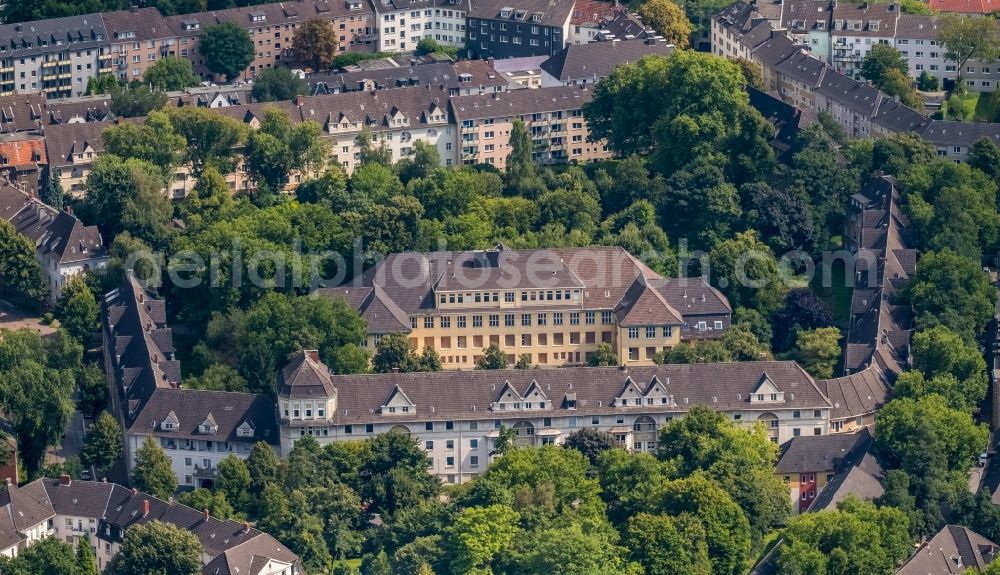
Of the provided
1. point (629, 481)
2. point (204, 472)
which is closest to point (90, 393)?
point (204, 472)

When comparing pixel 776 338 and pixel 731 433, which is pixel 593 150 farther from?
pixel 731 433

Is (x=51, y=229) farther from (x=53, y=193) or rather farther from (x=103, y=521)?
(x=103, y=521)

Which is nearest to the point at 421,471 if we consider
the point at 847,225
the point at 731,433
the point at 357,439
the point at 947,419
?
the point at 357,439

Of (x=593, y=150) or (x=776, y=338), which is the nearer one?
(x=776, y=338)

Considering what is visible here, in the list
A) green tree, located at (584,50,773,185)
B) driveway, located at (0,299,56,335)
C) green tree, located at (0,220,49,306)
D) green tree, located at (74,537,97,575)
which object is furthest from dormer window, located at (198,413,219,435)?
green tree, located at (584,50,773,185)

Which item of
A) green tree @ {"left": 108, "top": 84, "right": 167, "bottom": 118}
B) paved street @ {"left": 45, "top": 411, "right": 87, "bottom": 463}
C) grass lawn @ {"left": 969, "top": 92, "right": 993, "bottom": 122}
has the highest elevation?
green tree @ {"left": 108, "top": 84, "right": 167, "bottom": 118}

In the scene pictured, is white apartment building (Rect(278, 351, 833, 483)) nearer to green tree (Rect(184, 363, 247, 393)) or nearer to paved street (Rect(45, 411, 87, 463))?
green tree (Rect(184, 363, 247, 393))

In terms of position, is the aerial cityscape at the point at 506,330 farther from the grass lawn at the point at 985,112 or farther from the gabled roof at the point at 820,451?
the grass lawn at the point at 985,112
